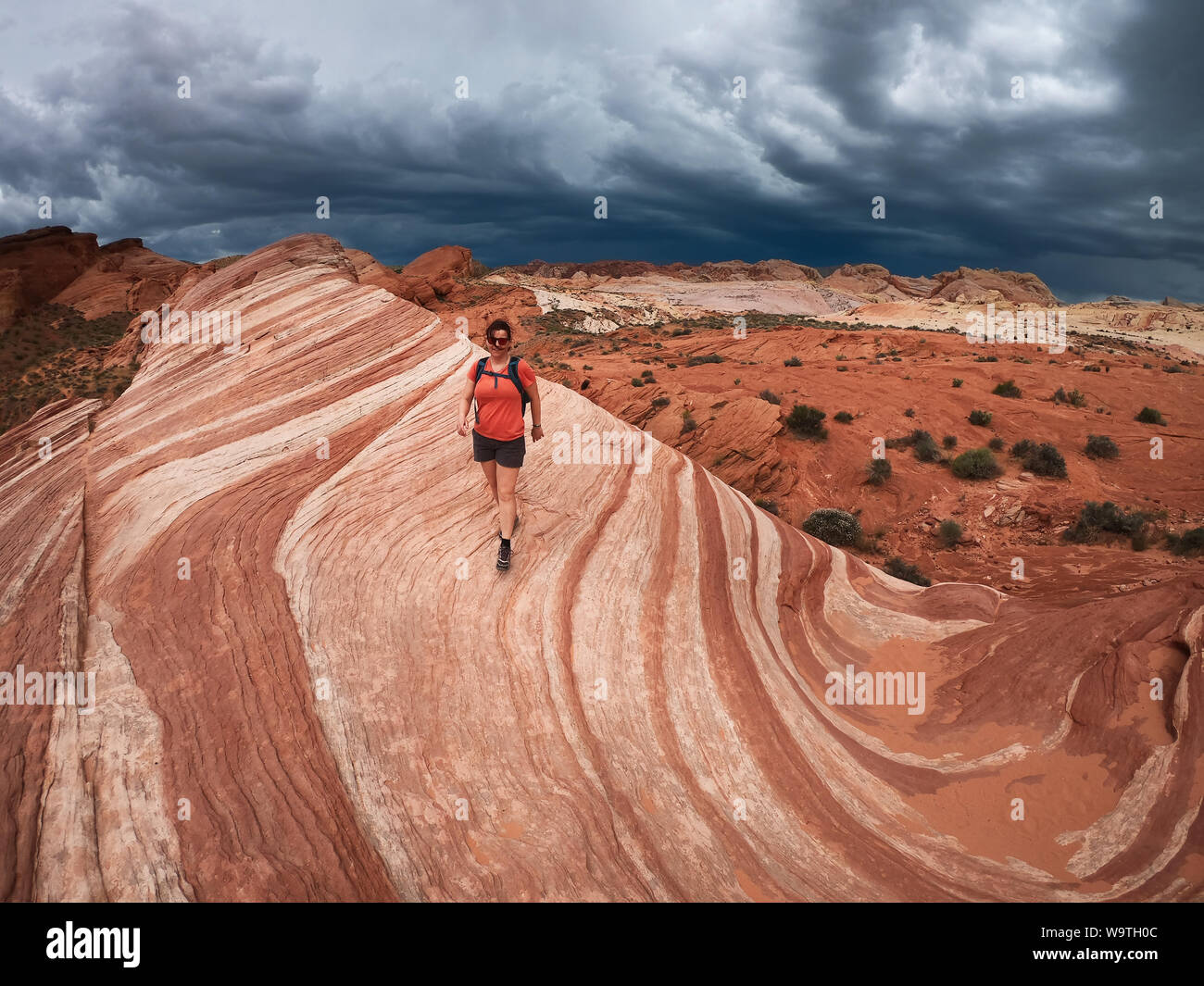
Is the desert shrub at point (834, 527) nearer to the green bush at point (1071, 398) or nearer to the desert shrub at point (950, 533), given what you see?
the desert shrub at point (950, 533)

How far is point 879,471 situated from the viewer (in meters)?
17.9

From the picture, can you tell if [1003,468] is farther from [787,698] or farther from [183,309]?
[183,309]

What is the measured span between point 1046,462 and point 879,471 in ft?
15.1

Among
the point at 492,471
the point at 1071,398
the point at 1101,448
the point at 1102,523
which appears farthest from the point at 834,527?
the point at 1071,398

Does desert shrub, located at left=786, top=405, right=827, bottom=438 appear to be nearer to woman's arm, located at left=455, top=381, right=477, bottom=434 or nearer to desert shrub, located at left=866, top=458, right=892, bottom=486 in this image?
desert shrub, located at left=866, top=458, right=892, bottom=486

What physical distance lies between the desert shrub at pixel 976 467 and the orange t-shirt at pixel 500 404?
51.9 ft

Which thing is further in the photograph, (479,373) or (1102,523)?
(1102,523)

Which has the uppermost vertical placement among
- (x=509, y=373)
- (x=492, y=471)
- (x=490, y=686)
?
(x=509, y=373)

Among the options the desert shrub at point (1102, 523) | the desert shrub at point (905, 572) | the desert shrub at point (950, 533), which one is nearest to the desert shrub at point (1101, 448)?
the desert shrub at point (1102, 523)

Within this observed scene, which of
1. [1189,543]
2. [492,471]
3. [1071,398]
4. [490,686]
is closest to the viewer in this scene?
[490,686]

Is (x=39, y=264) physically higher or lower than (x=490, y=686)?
higher

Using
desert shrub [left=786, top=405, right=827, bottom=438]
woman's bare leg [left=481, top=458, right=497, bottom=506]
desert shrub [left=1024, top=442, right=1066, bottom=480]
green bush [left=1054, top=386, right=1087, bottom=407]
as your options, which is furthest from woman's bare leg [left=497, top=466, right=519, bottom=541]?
green bush [left=1054, top=386, right=1087, bottom=407]

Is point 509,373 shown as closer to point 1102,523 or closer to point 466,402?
point 466,402

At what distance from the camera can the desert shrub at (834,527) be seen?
15133 mm
